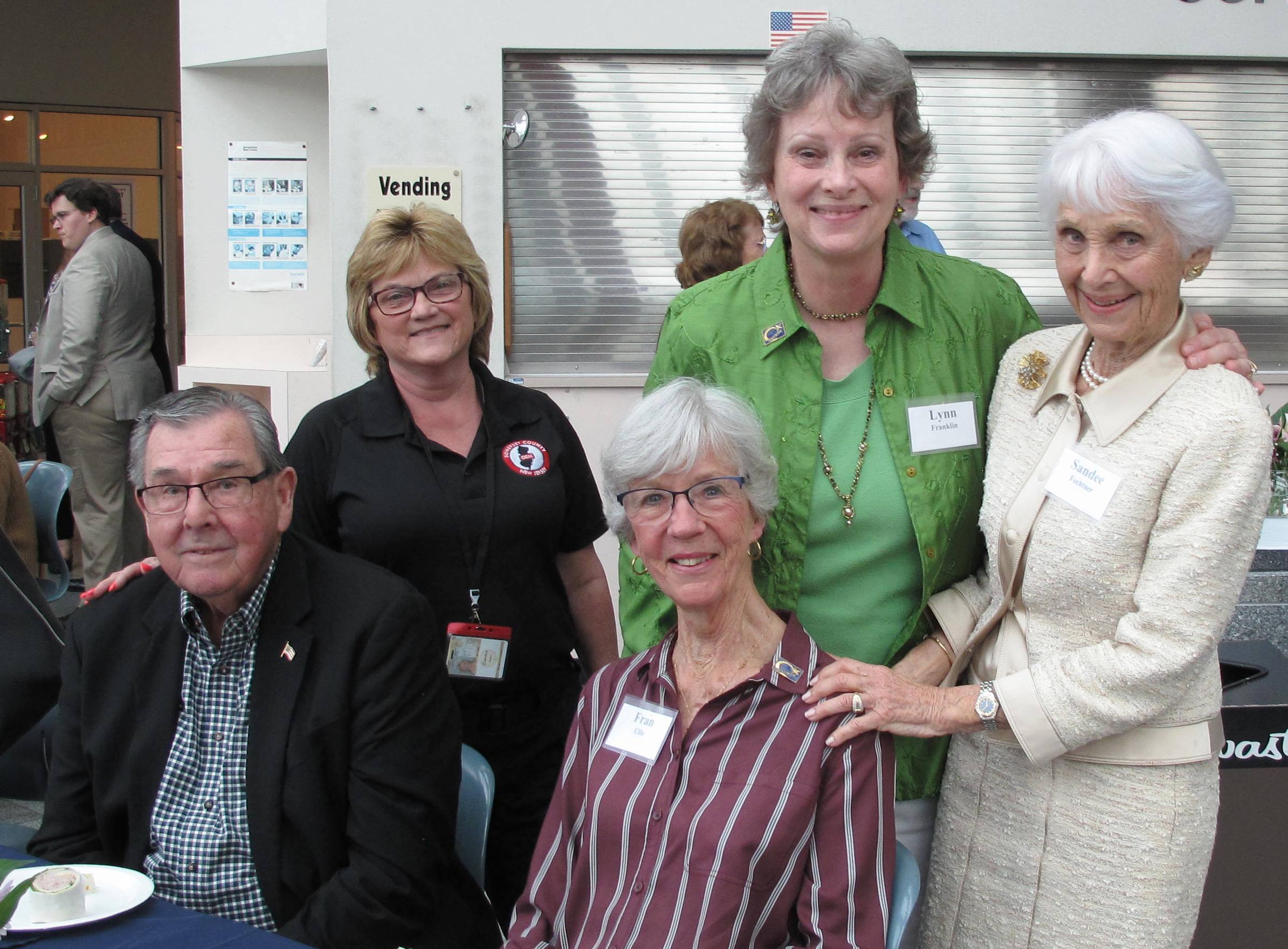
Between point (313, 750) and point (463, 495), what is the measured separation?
673mm

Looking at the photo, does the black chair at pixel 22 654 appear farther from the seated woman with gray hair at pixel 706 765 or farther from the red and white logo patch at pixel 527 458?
the seated woman with gray hair at pixel 706 765

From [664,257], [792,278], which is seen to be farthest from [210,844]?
[664,257]

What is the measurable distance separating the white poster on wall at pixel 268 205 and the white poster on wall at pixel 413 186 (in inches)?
46.9

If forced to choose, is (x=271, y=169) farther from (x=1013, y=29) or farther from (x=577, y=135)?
(x=1013, y=29)

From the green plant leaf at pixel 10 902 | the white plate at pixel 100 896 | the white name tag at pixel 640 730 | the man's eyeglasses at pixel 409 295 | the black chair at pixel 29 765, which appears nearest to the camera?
the green plant leaf at pixel 10 902

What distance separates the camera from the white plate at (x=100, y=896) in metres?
1.59

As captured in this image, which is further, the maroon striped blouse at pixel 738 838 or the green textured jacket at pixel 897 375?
the green textured jacket at pixel 897 375

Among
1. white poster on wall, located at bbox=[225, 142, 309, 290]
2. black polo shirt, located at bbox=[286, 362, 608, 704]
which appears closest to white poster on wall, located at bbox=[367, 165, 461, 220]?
white poster on wall, located at bbox=[225, 142, 309, 290]

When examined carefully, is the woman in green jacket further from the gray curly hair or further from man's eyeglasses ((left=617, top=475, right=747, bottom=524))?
man's eyeglasses ((left=617, top=475, right=747, bottom=524))

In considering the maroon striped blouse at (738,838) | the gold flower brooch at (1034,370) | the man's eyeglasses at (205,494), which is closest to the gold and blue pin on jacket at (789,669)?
the maroon striped blouse at (738,838)

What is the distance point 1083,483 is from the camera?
1.73 metres

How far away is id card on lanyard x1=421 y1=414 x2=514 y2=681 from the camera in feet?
8.18

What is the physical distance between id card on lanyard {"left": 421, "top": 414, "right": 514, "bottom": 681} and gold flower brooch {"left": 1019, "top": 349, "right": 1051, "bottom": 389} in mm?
1123

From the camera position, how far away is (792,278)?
2.15m
